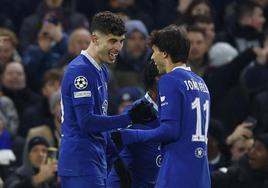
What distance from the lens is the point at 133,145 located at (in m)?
8.82

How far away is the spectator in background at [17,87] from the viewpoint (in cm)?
1316

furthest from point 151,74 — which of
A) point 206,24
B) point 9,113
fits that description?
point 206,24

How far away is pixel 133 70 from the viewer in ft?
44.6

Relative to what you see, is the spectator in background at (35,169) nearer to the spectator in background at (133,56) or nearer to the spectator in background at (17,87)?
the spectator in background at (17,87)

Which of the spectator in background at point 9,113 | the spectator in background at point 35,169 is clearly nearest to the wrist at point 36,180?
the spectator in background at point 35,169

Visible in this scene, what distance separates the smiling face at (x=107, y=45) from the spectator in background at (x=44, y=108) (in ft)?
14.3

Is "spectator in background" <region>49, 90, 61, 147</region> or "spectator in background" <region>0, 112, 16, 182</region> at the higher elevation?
"spectator in background" <region>49, 90, 61, 147</region>

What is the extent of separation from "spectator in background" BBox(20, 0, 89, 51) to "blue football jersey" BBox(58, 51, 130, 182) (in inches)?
244

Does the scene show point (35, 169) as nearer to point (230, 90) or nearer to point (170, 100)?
point (230, 90)

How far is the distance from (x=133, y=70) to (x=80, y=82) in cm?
553

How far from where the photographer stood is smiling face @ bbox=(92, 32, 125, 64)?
821 cm

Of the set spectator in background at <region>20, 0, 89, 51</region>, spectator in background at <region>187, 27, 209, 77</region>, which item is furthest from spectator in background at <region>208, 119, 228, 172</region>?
spectator in background at <region>20, 0, 89, 51</region>

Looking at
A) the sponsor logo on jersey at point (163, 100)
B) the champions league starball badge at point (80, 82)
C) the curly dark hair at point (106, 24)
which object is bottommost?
the sponsor logo on jersey at point (163, 100)

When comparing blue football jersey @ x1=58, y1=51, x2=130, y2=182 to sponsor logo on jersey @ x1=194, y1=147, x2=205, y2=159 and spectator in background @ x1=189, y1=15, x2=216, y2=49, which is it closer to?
sponsor logo on jersey @ x1=194, y1=147, x2=205, y2=159
